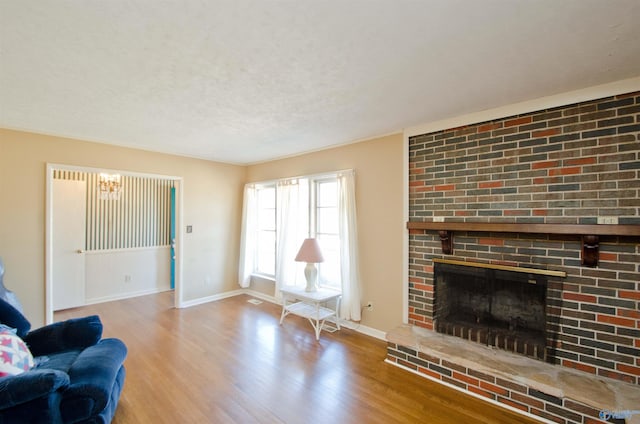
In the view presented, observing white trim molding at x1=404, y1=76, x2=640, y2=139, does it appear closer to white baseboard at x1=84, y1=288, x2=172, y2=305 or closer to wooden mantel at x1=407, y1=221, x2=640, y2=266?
Answer: wooden mantel at x1=407, y1=221, x2=640, y2=266

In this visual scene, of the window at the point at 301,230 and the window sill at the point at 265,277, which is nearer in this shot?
the window at the point at 301,230

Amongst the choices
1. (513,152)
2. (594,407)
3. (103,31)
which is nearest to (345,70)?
(103,31)

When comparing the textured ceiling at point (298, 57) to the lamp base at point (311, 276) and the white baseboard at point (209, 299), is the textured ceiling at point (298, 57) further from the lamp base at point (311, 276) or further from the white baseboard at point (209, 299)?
the white baseboard at point (209, 299)

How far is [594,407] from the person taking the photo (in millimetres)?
1914

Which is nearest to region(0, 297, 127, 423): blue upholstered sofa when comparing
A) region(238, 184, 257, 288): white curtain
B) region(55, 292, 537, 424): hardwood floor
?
region(55, 292, 537, 424): hardwood floor

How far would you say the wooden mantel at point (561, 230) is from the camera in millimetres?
2062

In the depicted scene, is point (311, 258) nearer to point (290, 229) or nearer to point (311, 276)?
point (311, 276)

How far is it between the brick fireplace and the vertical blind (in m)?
5.12

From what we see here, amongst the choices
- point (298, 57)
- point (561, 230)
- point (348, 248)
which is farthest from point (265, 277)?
point (561, 230)

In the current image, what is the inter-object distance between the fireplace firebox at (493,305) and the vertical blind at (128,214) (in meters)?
5.28

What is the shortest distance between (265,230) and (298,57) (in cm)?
386

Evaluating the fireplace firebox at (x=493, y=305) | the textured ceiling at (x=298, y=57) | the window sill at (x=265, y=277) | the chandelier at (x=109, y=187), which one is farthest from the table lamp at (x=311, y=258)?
the chandelier at (x=109, y=187)

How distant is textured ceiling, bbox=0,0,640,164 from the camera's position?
1422 millimetres

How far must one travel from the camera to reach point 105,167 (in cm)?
394
